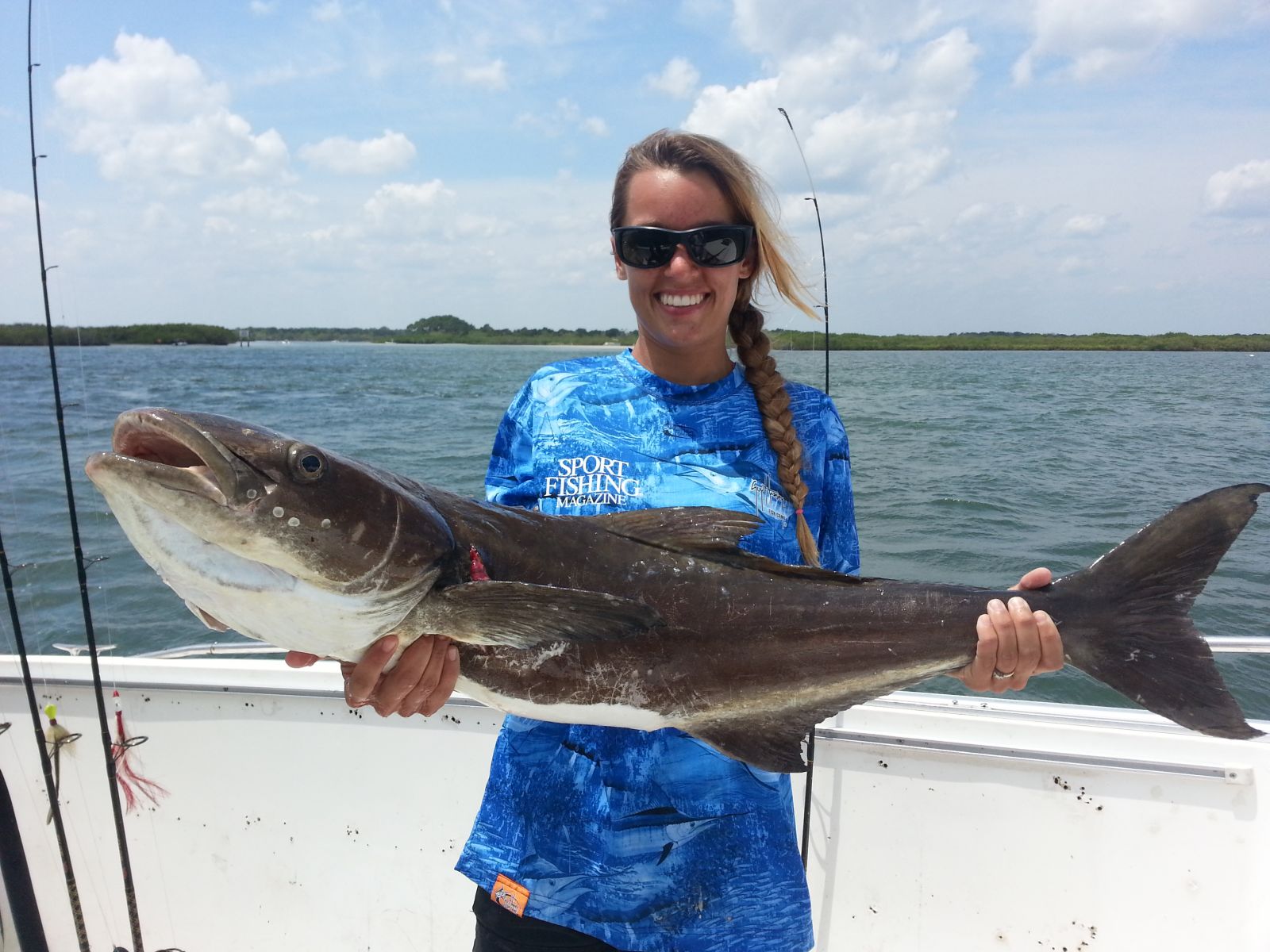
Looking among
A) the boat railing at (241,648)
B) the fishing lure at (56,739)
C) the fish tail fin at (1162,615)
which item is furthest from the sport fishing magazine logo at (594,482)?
the fishing lure at (56,739)

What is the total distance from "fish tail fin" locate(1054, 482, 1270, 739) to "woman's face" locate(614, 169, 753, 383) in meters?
1.28

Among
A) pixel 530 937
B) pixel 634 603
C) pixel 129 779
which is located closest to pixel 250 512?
pixel 634 603

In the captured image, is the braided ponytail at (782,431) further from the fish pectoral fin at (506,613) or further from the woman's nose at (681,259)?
the fish pectoral fin at (506,613)

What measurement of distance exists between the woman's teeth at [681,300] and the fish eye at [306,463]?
1120 millimetres

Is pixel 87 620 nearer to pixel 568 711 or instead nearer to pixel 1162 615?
pixel 568 711

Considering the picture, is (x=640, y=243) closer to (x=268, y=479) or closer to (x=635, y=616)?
(x=635, y=616)

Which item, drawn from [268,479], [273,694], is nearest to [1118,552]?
[268,479]

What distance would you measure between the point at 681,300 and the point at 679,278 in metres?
0.06

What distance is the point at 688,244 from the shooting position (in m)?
2.41

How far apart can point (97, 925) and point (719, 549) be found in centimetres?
361

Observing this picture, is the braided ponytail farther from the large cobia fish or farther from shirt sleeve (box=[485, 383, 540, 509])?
shirt sleeve (box=[485, 383, 540, 509])

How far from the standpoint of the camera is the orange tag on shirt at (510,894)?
2082 mm

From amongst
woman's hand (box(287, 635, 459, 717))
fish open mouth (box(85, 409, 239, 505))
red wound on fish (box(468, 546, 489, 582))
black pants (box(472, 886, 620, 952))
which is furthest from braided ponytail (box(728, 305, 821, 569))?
fish open mouth (box(85, 409, 239, 505))

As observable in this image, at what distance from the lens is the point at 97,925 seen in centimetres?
377
